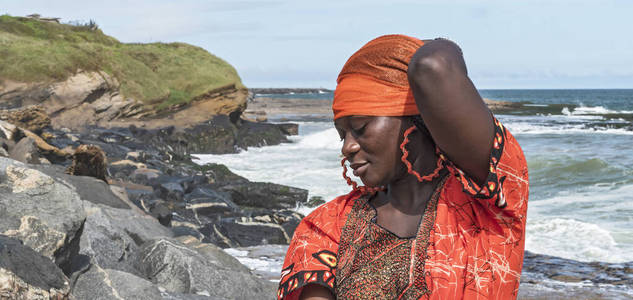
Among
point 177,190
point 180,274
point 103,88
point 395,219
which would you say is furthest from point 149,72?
point 395,219

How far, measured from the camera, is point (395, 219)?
4.94 feet

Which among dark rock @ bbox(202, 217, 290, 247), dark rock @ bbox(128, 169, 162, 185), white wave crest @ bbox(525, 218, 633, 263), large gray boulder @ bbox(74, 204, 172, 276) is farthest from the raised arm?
dark rock @ bbox(128, 169, 162, 185)

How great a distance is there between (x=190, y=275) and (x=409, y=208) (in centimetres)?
358

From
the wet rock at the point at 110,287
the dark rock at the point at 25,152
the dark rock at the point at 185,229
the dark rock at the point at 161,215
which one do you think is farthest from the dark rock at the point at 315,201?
the wet rock at the point at 110,287

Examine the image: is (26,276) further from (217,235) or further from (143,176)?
(143,176)

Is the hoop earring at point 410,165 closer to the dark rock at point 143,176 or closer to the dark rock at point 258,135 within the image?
the dark rock at point 143,176

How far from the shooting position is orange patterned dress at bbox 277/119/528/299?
1.30 metres

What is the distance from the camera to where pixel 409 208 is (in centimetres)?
150

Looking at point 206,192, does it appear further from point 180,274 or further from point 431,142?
point 431,142

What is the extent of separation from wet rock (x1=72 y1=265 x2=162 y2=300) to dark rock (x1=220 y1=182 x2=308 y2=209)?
734cm

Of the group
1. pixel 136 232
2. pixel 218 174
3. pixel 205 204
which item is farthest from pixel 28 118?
pixel 136 232

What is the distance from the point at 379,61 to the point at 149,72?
22.5 m

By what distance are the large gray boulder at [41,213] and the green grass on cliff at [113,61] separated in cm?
1553

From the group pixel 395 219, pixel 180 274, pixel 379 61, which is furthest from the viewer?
pixel 180 274
